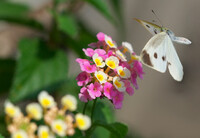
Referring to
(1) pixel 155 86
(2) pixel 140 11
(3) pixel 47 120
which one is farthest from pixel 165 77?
(3) pixel 47 120

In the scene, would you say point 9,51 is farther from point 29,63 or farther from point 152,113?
point 152,113

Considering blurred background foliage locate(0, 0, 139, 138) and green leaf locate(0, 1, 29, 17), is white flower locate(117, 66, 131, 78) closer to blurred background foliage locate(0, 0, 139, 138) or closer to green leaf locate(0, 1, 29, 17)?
blurred background foliage locate(0, 0, 139, 138)

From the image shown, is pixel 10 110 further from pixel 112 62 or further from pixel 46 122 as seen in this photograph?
pixel 112 62

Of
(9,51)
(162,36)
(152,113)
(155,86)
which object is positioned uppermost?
(9,51)

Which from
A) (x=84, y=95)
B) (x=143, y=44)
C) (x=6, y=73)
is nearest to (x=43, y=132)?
(x=84, y=95)

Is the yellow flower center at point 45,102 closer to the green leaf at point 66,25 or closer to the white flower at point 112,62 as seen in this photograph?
the white flower at point 112,62

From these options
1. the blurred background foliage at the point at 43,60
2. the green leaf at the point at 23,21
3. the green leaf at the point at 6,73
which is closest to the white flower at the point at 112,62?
the blurred background foliage at the point at 43,60

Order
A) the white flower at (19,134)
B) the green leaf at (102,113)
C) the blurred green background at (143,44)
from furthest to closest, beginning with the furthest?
the blurred green background at (143,44)
the green leaf at (102,113)
the white flower at (19,134)
